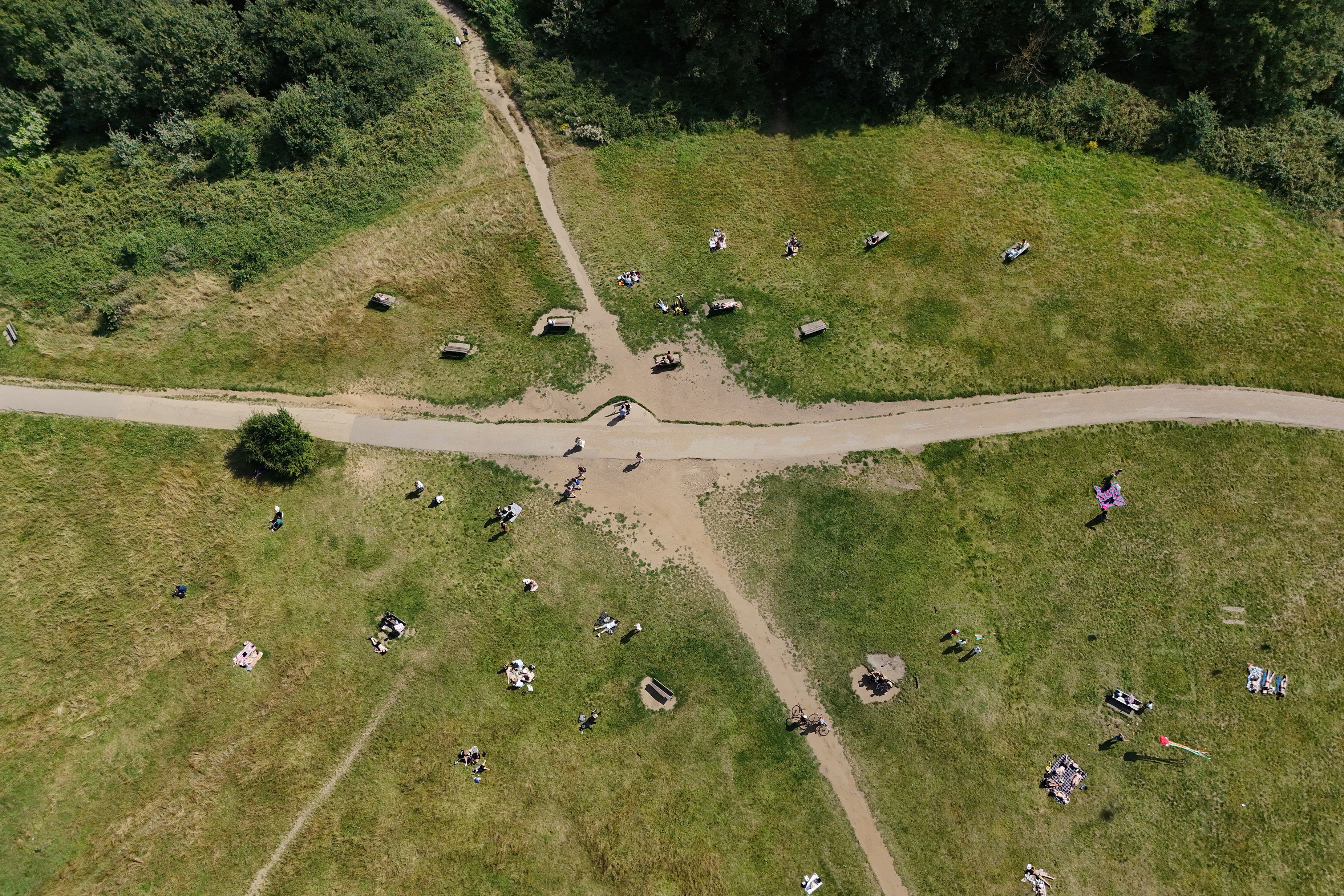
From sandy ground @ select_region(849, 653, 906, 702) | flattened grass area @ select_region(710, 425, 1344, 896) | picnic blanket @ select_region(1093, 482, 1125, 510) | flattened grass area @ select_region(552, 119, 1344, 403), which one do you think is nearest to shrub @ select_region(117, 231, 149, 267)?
flattened grass area @ select_region(552, 119, 1344, 403)

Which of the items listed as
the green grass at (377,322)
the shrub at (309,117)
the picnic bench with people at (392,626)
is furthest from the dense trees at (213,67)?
the picnic bench with people at (392,626)

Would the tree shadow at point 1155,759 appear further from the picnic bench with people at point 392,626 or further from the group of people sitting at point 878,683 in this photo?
the picnic bench with people at point 392,626

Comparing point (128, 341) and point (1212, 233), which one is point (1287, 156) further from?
point (128, 341)

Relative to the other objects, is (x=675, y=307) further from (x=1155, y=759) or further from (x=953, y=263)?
(x=1155, y=759)

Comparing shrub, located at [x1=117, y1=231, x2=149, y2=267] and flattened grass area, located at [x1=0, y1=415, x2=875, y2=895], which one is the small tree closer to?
flattened grass area, located at [x1=0, y1=415, x2=875, y2=895]

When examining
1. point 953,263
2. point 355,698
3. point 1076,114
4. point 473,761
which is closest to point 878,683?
point 473,761
